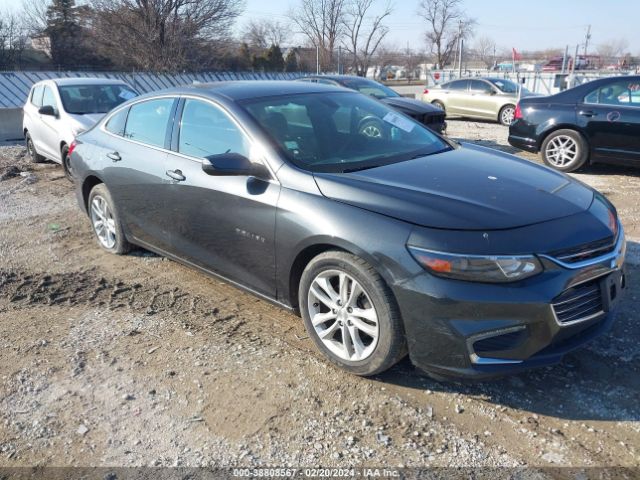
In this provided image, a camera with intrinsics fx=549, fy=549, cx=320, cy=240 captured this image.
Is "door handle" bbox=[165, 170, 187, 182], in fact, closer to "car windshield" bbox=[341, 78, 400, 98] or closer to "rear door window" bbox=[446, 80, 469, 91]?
"car windshield" bbox=[341, 78, 400, 98]

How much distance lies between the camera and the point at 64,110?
8789mm

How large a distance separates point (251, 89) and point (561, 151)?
609cm

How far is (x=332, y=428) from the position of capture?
2787 millimetres

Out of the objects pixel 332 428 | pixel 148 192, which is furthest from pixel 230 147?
pixel 332 428

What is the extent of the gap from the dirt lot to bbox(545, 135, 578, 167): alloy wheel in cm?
450

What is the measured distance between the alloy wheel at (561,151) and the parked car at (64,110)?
7075mm

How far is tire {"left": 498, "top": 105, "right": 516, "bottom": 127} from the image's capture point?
15.7 metres

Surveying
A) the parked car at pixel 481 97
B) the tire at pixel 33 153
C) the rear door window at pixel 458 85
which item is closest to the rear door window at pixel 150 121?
the tire at pixel 33 153

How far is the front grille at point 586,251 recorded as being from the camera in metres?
2.72

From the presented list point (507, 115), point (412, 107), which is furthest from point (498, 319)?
point (507, 115)

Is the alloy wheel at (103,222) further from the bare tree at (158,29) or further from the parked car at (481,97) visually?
the bare tree at (158,29)

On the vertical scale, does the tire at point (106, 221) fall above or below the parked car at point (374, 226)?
below

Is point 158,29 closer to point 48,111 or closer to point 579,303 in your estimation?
point 48,111

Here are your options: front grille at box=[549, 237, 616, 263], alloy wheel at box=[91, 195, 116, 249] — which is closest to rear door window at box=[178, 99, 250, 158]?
alloy wheel at box=[91, 195, 116, 249]
